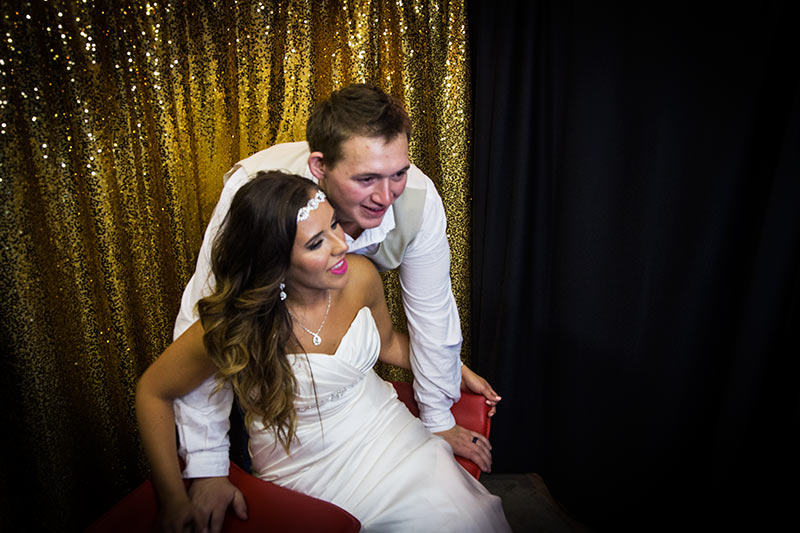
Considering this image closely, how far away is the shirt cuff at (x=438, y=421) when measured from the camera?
1.58 m

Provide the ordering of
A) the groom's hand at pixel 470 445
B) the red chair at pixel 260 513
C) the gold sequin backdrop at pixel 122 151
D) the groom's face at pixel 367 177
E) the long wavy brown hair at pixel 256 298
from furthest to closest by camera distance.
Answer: the gold sequin backdrop at pixel 122 151
the groom's hand at pixel 470 445
the groom's face at pixel 367 177
the long wavy brown hair at pixel 256 298
the red chair at pixel 260 513

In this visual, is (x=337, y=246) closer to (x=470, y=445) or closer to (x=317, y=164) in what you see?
(x=317, y=164)

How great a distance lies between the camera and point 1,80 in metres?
1.51

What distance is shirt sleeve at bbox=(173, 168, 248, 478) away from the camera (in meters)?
1.24

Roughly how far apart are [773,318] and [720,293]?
21cm

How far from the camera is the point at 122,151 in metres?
1.79

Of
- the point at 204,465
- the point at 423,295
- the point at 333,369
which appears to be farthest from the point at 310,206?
the point at 204,465

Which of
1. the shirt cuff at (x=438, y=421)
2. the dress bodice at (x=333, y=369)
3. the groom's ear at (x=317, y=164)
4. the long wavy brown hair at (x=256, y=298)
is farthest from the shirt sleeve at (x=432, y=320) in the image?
the long wavy brown hair at (x=256, y=298)

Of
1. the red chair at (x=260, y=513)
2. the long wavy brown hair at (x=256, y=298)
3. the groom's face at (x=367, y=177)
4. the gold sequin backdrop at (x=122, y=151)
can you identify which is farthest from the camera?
the gold sequin backdrop at (x=122, y=151)

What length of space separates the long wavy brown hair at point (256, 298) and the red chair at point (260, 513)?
13cm

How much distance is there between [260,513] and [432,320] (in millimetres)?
775

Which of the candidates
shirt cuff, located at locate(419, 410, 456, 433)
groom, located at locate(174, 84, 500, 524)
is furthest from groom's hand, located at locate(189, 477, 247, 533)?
shirt cuff, located at locate(419, 410, 456, 433)

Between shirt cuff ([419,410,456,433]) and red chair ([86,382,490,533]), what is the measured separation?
544 mm

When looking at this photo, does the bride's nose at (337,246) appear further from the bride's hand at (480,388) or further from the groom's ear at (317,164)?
the bride's hand at (480,388)
